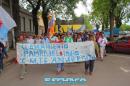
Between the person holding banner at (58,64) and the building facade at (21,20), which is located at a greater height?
the building facade at (21,20)

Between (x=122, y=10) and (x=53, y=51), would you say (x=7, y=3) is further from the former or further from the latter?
(x=122, y=10)

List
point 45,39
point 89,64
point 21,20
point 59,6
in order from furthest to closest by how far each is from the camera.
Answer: point 21,20 < point 59,6 < point 45,39 < point 89,64

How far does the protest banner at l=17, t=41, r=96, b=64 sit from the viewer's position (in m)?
13.4

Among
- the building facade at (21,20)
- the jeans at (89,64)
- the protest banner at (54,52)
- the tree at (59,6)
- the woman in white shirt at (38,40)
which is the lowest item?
the jeans at (89,64)

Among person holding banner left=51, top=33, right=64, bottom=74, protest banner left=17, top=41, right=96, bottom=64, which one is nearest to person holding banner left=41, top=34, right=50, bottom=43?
person holding banner left=51, top=33, right=64, bottom=74

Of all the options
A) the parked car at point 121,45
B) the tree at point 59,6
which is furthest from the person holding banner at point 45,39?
the tree at point 59,6

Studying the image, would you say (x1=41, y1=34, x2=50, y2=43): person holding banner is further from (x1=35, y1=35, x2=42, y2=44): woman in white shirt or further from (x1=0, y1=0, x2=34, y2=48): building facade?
(x1=0, y1=0, x2=34, y2=48): building facade

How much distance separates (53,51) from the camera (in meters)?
13.9

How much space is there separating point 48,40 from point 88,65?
2.40m

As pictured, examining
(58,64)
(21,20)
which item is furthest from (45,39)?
(21,20)

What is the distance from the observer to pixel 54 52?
1384cm

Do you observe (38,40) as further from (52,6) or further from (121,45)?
(52,6)

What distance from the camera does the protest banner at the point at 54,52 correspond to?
13.4m

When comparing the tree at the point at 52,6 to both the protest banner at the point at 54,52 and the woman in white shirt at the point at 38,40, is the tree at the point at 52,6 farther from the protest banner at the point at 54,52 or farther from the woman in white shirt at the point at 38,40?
the protest banner at the point at 54,52
